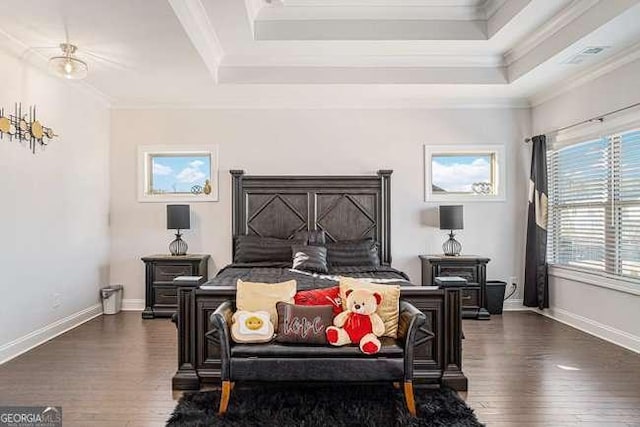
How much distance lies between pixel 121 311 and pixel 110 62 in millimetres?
3264

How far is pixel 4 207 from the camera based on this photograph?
3.88 metres

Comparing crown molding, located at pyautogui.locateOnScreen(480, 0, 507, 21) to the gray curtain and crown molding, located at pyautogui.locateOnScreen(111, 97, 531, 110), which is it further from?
the gray curtain

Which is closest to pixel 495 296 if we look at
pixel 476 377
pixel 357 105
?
pixel 476 377

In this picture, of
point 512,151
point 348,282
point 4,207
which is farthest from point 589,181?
point 4,207

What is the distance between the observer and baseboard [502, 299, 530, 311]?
5.94 metres

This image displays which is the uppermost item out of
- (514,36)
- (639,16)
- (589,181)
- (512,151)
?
(514,36)

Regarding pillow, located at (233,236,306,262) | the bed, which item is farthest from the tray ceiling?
pillow, located at (233,236,306,262)

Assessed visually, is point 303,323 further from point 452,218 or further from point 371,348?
point 452,218

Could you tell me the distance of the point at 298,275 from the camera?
4562mm

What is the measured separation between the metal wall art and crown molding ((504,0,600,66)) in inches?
202

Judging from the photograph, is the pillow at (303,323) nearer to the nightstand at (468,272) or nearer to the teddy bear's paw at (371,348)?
the teddy bear's paw at (371,348)

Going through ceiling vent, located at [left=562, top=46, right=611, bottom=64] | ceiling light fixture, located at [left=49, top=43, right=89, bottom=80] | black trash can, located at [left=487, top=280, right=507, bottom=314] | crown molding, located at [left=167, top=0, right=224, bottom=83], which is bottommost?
black trash can, located at [left=487, top=280, right=507, bottom=314]

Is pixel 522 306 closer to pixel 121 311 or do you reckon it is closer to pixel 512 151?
pixel 512 151

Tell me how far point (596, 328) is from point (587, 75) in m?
2.78
